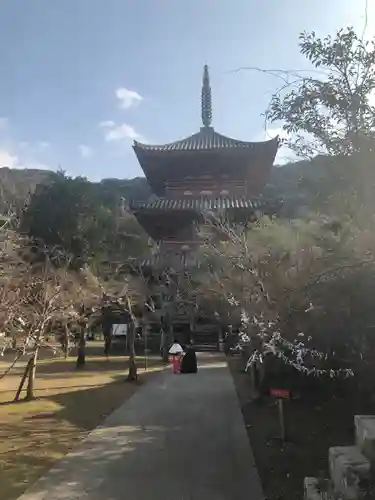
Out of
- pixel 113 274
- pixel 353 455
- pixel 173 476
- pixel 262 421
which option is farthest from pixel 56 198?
pixel 353 455

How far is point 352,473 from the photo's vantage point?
4.52 m

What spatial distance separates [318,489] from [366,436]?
82 centimetres

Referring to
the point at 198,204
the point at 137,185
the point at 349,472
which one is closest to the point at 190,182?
the point at 198,204

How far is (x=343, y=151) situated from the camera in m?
6.05

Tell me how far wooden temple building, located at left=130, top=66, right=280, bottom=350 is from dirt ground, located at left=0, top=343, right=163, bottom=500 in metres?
7.26

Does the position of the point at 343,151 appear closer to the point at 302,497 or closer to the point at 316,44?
the point at 316,44

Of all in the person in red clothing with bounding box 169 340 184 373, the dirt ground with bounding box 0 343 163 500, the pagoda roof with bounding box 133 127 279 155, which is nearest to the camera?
the dirt ground with bounding box 0 343 163 500

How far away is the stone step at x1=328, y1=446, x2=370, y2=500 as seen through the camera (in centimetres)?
444

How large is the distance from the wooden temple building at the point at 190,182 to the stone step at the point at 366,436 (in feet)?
60.6

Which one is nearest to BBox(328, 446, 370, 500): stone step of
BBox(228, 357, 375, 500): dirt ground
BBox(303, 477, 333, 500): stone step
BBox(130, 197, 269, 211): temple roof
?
BBox(303, 477, 333, 500): stone step

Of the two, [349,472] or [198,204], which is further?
[198,204]

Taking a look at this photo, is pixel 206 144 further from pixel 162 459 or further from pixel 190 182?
pixel 162 459

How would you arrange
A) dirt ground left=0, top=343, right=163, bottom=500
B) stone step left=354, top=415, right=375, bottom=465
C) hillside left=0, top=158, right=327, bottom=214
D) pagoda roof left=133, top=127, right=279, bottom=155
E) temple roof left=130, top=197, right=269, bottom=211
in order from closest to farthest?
stone step left=354, top=415, right=375, bottom=465
hillside left=0, top=158, right=327, bottom=214
dirt ground left=0, top=343, right=163, bottom=500
temple roof left=130, top=197, right=269, bottom=211
pagoda roof left=133, top=127, right=279, bottom=155

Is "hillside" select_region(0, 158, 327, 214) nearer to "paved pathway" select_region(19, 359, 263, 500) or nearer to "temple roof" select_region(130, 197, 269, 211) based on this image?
"temple roof" select_region(130, 197, 269, 211)
